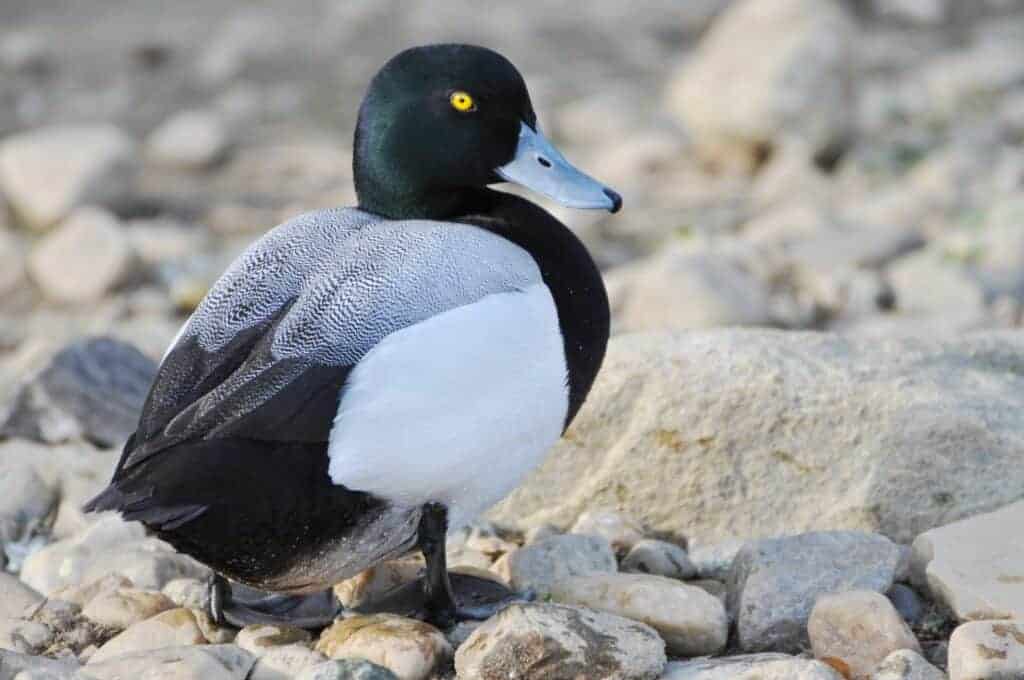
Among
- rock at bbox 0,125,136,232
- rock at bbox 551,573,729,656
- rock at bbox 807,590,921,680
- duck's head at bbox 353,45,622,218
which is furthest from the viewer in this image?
rock at bbox 0,125,136,232

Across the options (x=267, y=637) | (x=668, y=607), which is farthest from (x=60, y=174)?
(x=668, y=607)

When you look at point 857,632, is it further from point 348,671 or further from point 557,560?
point 348,671

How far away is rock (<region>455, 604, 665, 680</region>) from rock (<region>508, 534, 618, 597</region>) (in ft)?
1.69

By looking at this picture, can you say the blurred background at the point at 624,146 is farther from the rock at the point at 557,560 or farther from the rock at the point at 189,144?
the rock at the point at 557,560

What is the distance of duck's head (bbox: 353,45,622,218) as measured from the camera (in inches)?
162

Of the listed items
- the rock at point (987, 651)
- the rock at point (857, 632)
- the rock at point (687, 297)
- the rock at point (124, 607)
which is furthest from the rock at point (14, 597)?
the rock at point (687, 297)

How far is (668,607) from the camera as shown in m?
3.77

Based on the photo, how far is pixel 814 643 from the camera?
12.1 feet

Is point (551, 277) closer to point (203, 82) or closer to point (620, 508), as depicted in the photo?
point (620, 508)

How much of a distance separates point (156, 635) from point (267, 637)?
0.25 metres

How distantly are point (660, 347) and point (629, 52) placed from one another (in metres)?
8.25

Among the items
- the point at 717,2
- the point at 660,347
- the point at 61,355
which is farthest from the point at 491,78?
the point at 717,2

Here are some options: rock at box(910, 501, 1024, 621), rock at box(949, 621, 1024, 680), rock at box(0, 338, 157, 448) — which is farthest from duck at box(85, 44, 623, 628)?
rock at box(0, 338, 157, 448)

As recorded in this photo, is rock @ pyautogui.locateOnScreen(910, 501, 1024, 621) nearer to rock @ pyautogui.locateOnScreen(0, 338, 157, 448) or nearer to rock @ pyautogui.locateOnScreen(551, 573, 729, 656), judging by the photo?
rock @ pyautogui.locateOnScreen(551, 573, 729, 656)
